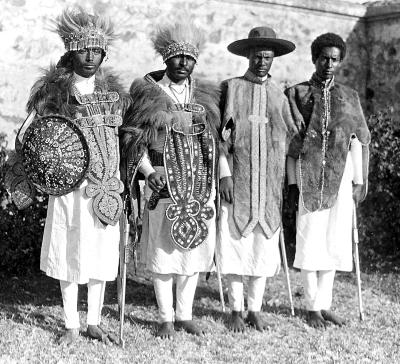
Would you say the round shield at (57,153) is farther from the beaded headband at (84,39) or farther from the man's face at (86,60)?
the beaded headband at (84,39)

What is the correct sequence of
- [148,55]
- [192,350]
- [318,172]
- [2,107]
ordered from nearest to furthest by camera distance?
[192,350] → [318,172] → [2,107] → [148,55]

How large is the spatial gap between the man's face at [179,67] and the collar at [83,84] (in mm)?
554

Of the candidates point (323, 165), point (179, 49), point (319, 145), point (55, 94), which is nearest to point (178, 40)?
point (179, 49)

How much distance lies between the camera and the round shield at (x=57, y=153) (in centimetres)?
478

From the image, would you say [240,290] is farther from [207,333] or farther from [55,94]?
[55,94]

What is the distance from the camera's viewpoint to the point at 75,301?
5035 mm

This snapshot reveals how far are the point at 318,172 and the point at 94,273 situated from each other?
1.89 meters

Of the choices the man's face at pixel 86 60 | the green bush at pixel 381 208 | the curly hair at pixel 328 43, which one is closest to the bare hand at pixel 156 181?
the man's face at pixel 86 60

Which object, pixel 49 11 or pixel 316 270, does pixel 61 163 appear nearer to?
pixel 316 270

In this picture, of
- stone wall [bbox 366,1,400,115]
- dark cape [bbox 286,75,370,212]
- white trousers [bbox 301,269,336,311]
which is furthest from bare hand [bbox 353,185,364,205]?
stone wall [bbox 366,1,400,115]

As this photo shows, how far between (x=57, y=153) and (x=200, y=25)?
4.10 meters

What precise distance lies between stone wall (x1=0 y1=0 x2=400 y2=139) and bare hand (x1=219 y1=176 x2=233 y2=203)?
1.95 metres

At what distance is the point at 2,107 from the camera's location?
287 inches

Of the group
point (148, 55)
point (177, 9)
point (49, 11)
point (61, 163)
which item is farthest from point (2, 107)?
point (61, 163)
